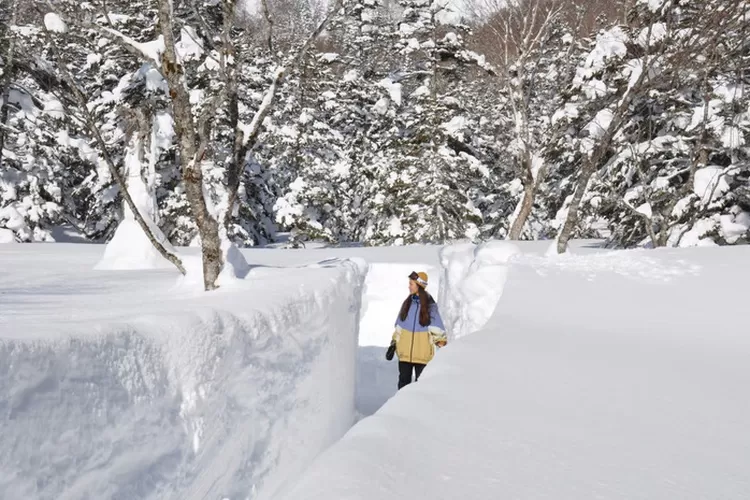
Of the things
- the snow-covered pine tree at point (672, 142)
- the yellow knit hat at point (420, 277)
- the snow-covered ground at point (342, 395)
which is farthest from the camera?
the snow-covered pine tree at point (672, 142)

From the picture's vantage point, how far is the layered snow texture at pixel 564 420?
2170mm

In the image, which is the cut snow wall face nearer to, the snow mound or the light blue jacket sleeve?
the light blue jacket sleeve

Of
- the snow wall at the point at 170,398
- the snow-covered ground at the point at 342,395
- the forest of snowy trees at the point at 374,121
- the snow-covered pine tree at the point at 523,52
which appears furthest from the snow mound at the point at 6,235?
the snow-covered pine tree at the point at 523,52

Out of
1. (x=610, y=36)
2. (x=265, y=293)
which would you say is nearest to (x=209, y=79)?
(x=610, y=36)

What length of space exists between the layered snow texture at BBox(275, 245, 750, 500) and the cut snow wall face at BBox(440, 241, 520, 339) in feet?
8.32

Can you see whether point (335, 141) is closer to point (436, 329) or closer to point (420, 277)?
point (420, 277)

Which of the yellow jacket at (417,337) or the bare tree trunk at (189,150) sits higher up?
the bare tree trunk at (189,150)

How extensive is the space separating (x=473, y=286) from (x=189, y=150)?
5018mm

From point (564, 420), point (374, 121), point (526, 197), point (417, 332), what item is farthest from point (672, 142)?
point (374, 121)

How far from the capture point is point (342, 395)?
26.9 ft

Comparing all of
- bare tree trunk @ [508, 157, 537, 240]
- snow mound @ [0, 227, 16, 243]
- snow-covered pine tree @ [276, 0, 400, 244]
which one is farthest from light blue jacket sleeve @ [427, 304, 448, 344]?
snow-covered pine tree @ [276, 0, 400, 244]

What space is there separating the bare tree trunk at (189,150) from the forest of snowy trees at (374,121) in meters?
0.02

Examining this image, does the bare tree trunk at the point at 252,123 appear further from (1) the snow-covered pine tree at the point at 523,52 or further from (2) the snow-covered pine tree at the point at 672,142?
(1) the snow-covered pine tree at the point at 523,52

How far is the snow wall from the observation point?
256cm
